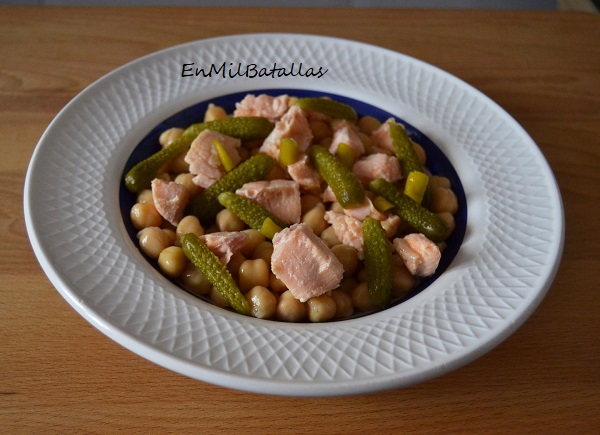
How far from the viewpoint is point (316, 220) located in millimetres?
2158

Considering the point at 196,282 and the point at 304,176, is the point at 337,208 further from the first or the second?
the point at 196,282

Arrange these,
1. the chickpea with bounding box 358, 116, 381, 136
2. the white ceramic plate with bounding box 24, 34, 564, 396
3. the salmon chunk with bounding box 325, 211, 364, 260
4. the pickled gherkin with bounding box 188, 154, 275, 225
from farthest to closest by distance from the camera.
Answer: the chickpea with bounding box 358, 116, 381, 136 → the pickled gherkin with bounding box 188, 154, 275, 225 → the salmon chunk with bounding box 325, 211, 364, 260 → the white ceramic plate with bounding box 24, 34, 564, 396

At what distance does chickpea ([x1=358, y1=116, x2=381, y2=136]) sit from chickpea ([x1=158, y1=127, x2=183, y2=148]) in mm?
733

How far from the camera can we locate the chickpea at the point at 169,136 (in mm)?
2359

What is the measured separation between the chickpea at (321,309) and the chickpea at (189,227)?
1.55 feet

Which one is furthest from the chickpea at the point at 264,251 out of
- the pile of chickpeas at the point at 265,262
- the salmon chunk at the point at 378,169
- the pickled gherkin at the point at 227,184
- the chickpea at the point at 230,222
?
the salmon chunk at the point at 378,169

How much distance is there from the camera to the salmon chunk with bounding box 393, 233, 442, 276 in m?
1.94

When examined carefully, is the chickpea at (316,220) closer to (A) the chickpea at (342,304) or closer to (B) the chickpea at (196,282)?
(A) the chickpea at (342,304)

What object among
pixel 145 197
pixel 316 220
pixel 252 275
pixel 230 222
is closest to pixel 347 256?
pixel 316 220

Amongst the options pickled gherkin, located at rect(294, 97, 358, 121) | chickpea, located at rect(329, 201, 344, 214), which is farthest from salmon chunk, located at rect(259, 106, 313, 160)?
chickpea, located at rect(329, 201, 344, 214)

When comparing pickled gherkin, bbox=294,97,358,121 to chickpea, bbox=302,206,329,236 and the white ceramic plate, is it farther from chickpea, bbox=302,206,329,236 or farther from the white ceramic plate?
chickpea, bbox=302,206,329,236

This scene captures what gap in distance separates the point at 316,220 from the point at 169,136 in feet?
2.22

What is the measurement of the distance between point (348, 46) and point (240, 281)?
51.3 inches

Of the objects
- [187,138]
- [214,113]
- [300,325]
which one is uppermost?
[214,113]
